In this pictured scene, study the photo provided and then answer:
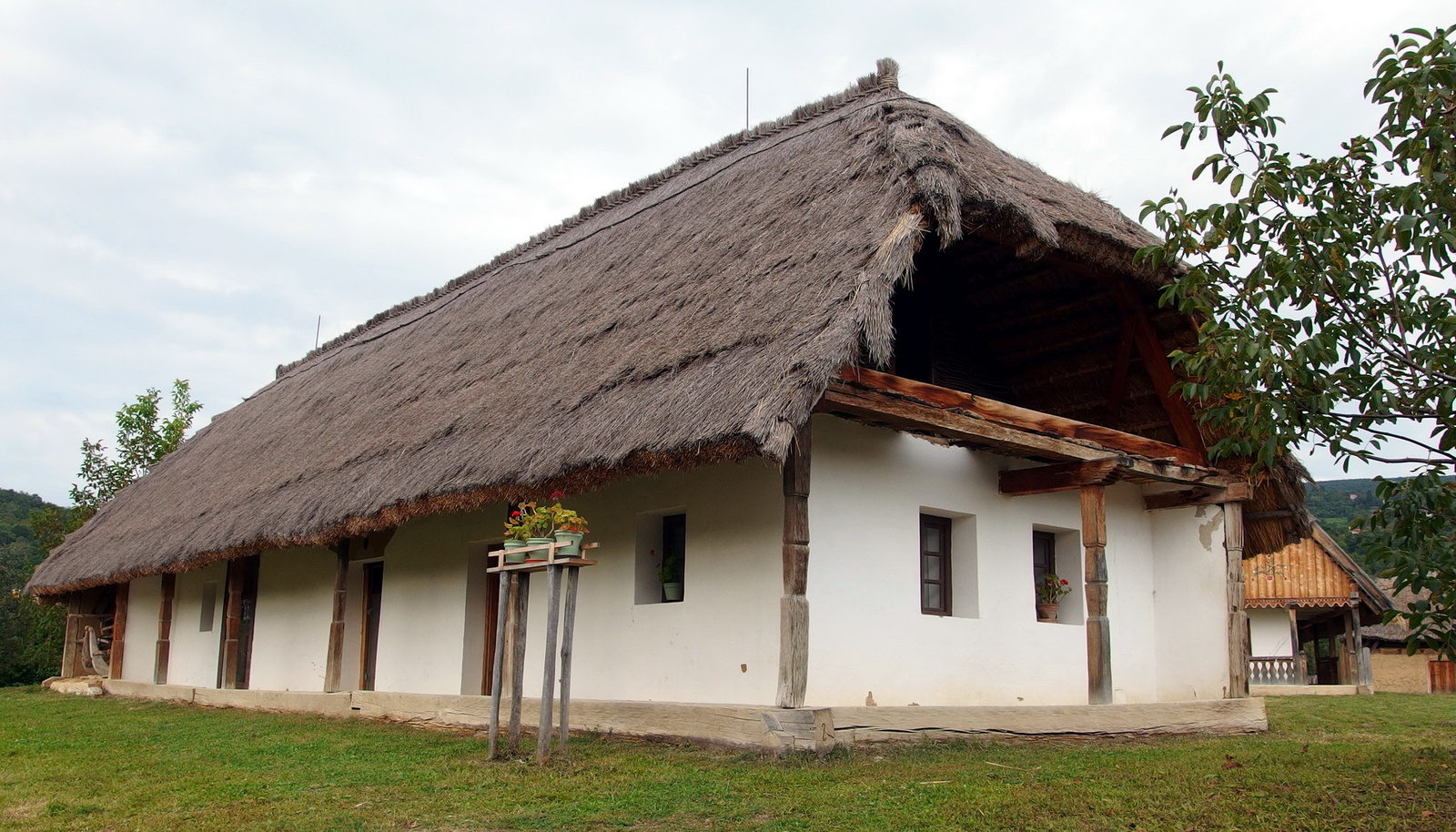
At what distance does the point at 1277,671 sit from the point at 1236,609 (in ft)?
37.1

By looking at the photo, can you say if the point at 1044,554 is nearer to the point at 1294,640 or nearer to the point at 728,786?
the point at 728,786

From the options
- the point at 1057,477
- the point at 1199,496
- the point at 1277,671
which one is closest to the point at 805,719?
the point at 1057,477

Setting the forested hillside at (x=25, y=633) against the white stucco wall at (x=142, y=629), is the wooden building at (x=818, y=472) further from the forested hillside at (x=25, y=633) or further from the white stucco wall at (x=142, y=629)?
the forested hillside at (x=25, y=633)

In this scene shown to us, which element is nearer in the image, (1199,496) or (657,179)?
(1199,496)

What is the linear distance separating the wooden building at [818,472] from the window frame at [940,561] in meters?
0.03

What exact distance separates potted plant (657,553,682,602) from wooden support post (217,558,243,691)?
266 inches

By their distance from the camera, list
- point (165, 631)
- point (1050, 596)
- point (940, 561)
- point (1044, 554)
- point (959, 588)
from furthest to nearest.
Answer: point (165, 631) < point (1044, 554) < point (1050, 596) < point (940, 561) < point (959, 588)

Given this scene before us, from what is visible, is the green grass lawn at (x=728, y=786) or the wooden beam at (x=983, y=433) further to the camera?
the wooden beam at (x=983, y=433)

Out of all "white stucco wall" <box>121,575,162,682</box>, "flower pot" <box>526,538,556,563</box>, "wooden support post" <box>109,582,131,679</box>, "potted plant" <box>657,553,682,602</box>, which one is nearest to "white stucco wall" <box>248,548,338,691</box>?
"white stucco wall" <box>121,575,162,682</box>

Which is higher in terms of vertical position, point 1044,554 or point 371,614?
point 1044,554

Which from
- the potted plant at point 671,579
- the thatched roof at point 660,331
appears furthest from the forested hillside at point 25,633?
the potted plant at point 671,579

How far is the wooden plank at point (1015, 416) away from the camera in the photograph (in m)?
7.25

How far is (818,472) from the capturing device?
24.9ft

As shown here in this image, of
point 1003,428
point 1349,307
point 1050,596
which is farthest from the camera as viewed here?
point 1050,596
